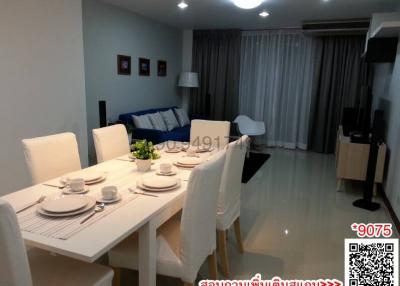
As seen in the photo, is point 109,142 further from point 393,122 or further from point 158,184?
point 393,122

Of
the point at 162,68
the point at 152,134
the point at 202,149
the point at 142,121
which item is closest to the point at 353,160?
the point at 202,149

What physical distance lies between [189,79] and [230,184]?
181 inches

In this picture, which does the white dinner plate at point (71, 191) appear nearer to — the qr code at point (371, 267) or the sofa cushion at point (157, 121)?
the qr code at point (371, 267)

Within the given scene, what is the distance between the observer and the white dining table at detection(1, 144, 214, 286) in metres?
1.25

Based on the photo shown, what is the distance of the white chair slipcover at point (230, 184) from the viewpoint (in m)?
2.14

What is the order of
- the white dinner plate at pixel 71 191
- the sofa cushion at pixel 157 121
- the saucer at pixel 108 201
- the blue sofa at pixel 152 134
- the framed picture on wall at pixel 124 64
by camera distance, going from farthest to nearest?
the sofa cushion at pixel 157 121 < the framed picture on wall at pixel 124 64 < the blue sofa at pixel 152 134 < the white dinner plate at pixel 71 191 < the saucer at pixel 108 201

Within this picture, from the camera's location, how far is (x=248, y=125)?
635 centimetres

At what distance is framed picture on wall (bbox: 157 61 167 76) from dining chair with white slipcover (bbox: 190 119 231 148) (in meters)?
3.18

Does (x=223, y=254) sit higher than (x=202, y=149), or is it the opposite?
(x=202, y=149)

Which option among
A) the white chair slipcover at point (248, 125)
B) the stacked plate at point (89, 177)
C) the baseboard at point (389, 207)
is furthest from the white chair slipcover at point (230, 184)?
the white chair slipcover at point (248, 125)

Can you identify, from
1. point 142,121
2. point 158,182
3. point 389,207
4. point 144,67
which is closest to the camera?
point 158,182

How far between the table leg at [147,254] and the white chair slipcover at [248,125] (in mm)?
4648

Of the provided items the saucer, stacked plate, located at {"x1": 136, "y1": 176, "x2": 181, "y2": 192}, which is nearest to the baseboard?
stacked plate, located at {"x1": 136, "y1": 176, "x2": 181, "y2": 192}

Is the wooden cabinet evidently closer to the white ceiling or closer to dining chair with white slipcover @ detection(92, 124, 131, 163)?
the white ceiling
